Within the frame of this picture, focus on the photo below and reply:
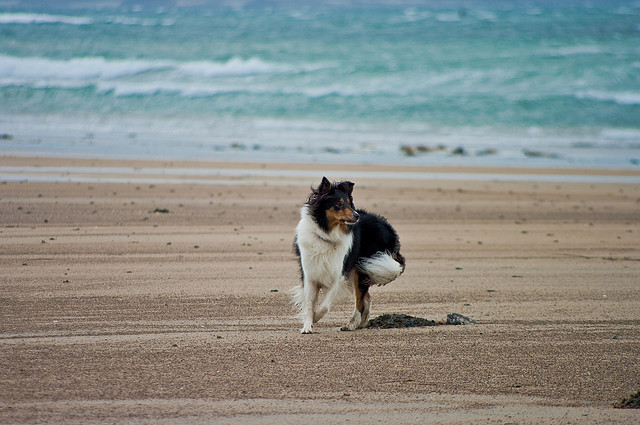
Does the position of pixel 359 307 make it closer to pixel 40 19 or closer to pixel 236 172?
pixel 236 172

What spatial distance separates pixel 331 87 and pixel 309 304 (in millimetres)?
37469

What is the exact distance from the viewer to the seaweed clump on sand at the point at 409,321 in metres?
7.46

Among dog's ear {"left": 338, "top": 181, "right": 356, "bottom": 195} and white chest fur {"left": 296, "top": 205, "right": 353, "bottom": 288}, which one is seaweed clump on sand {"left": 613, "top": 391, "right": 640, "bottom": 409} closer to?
white chest fur {"left": 296, "top": 205, "right": 353, "bottom": 288}

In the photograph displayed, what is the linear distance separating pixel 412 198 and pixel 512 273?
6.96 m

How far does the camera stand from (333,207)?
7.23m

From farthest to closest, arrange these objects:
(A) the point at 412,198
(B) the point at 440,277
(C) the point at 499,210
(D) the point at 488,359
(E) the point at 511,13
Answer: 1. (E) the point at 511,13
2. (A) the point at 412,198
3. (C) the point at 499,210
4. (B) the point at 440,277
5. (D) the point at 488,359

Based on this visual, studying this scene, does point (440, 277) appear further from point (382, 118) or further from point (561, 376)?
point (382, 118)

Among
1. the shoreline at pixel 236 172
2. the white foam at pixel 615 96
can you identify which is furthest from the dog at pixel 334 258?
the white foam at pixel 615 96

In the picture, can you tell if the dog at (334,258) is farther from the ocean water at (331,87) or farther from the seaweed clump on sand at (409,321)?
the ocean water at (331,87)

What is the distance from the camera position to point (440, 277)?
32.7 ft

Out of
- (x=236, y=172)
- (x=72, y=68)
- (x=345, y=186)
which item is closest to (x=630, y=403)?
(x=345, y=186)

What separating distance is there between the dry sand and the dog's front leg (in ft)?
0.67

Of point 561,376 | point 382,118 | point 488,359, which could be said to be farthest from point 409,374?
point 382,118

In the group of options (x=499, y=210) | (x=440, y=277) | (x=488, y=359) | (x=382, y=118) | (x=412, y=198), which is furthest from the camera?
(x=382, y=118)
